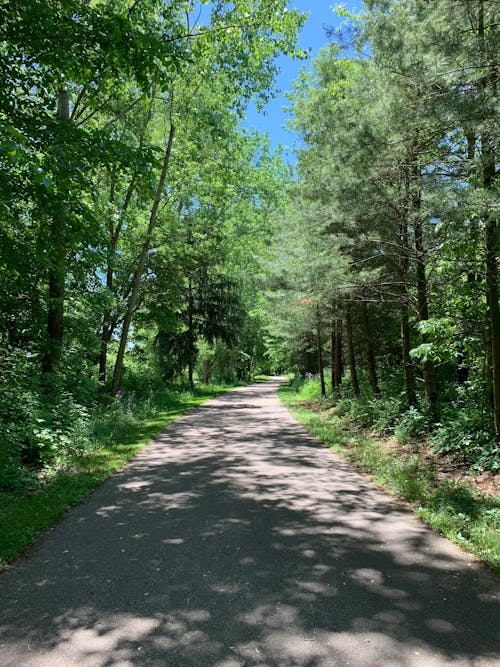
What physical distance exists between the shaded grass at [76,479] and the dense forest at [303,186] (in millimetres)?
388

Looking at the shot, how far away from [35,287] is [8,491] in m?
4.87

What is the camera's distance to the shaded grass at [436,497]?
4227 mm

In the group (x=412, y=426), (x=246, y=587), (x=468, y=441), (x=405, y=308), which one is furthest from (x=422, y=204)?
(x=246, y=587)

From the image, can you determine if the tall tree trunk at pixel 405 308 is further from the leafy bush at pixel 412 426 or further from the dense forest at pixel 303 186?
the leafy bush at pixel 412 426

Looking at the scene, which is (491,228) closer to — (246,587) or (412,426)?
(412,426)

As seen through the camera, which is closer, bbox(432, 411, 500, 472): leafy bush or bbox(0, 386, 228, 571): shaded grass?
bbox(0, 386, 228, 571): shaded grass

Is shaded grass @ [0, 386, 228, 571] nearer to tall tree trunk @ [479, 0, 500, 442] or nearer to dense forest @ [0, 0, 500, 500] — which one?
dense forest @ [0, 0, 500, 500]

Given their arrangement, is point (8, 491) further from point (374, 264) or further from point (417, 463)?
point (374, 264)

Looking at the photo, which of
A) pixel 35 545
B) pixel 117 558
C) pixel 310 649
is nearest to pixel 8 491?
pixel 35 545

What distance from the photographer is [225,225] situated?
69.4ft

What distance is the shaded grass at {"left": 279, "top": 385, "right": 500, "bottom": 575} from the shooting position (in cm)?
423

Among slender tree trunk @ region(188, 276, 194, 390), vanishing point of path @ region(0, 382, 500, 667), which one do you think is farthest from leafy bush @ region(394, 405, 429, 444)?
slender tree trunk @ region(188, 276, 194, 390)

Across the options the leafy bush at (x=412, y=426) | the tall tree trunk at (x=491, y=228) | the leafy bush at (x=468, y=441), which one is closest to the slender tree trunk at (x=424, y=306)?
the leafy bush at (x=412, y=426)

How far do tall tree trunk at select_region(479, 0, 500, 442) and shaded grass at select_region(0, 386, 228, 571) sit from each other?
19.7ft
